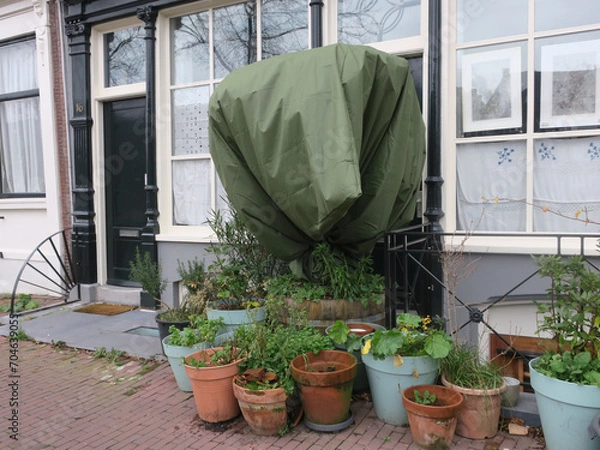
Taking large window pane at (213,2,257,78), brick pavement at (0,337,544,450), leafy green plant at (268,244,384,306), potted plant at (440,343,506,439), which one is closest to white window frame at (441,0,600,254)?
leafy green plant at (268,244,384,306)

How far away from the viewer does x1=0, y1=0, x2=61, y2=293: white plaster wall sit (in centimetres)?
713

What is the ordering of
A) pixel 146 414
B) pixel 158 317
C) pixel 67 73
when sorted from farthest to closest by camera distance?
1. pixel 67 73
2. pixel 158 317
3. pixel 146 414

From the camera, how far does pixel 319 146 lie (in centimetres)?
319

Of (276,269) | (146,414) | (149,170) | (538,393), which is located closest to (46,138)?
(149,170)

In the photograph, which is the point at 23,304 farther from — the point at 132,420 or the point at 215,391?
the point at 215,391

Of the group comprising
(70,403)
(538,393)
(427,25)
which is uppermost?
(427,25)

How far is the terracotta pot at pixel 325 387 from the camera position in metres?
3.11

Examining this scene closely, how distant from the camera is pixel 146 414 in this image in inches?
144

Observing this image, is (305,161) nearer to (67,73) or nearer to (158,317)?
(158,317)

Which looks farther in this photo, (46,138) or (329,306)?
(46,138)

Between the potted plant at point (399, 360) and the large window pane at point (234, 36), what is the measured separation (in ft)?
13.2

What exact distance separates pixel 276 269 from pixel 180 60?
3439 millimetres

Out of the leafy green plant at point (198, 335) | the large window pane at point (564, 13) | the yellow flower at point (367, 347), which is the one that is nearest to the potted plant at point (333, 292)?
the leafy green plant at point (198, 335)

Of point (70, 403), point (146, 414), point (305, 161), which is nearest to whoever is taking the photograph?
point (305, 161)
